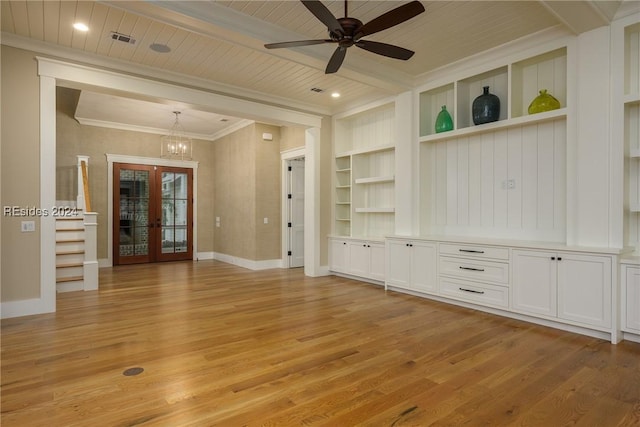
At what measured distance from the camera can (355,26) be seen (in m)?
3.16

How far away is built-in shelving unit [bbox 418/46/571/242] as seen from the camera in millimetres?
4238

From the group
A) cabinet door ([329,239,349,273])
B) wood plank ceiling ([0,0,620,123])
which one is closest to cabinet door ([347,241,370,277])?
cabinet door ([329,239,349,273])

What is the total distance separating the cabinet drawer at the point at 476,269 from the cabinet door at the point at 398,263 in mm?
592

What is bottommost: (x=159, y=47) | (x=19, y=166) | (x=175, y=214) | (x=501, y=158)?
(x=175, y=214)

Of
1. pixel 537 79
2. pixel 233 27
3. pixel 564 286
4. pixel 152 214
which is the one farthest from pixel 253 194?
pixel 564 286

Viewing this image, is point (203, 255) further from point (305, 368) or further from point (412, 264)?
point (305, 368)

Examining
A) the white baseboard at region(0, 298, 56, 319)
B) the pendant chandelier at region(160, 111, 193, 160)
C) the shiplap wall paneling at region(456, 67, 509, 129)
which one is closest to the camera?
the white baseboard at region(0, 298, 56, 319)

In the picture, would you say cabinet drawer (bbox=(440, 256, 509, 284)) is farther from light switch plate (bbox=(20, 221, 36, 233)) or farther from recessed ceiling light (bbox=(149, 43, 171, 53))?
light switch plate (bbox=(20, 221, 36, 233))

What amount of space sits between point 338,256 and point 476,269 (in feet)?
9.37

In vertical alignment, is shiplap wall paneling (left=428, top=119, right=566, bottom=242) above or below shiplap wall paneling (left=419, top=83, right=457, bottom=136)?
below

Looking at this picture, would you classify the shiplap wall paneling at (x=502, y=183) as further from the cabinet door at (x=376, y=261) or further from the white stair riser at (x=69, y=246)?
the white stair riser at (x=69, y=246)

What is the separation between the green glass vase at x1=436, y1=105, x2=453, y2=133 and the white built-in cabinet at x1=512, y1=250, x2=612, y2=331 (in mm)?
2037

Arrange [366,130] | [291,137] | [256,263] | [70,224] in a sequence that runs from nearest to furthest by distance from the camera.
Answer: [70,224] < [366,130] < [256,263] < [291,137]

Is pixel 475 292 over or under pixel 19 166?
under
